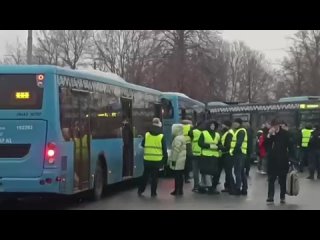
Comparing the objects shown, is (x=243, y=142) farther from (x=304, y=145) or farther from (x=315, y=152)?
(x=304, y=145)

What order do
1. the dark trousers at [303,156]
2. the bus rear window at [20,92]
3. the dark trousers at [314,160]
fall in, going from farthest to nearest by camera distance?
1. the dark trousers at [303,156]
2. the dark trousers at [314,160]
3. the bus rear window at [20,92]

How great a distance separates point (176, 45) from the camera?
56.1 metres

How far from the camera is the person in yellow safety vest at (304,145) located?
974 inches

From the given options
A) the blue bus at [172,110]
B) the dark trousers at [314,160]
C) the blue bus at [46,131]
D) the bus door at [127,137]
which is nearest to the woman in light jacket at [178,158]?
the bus door at [127,137]

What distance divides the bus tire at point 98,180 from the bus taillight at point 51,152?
2401 millimetres

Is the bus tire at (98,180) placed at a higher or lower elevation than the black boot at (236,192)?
higher

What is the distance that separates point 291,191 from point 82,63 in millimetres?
47033

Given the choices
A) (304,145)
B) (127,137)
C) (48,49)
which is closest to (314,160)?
(304,145)

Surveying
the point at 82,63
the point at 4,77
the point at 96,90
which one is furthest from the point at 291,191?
the point at 82,63

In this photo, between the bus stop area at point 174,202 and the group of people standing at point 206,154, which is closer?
the bus stop area at point 174,202

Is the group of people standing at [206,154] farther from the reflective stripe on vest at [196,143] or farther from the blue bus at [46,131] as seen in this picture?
the blue bus at [46,131]

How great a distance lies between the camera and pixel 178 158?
16750mm

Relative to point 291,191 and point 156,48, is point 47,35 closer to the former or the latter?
point 156,48

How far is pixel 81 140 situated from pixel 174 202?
2645 millimetres
